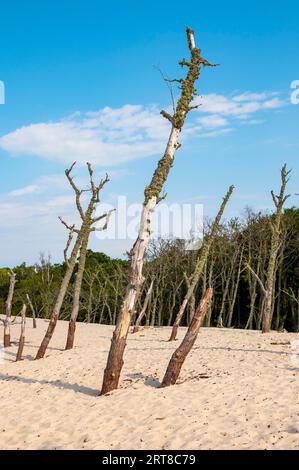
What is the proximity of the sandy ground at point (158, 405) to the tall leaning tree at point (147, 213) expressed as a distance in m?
0.77

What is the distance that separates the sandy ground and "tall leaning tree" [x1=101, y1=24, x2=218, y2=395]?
30.3 inches

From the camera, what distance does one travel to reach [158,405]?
10391mm

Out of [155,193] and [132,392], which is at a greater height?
[155,193]

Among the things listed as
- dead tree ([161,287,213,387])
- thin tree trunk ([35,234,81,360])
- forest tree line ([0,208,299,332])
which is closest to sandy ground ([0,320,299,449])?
dead tree ([161,287,213,387])

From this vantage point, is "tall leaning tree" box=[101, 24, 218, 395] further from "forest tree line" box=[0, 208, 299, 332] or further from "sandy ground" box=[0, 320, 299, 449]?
"forest tree line" box=[0, 208, 299, 332]

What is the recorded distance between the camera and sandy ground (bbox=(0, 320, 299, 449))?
8.44 meters

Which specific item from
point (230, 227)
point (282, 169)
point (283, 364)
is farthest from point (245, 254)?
point (283, 364)

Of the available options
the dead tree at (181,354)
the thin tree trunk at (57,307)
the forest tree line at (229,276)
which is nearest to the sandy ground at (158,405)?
the dead tree at (181,354)

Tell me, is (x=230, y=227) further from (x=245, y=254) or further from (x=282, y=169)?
(x=282, y=169)

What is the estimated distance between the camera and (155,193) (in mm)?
12898

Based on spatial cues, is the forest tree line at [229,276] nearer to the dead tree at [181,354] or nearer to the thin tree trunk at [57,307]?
the thin tree trunk at [57,307]
